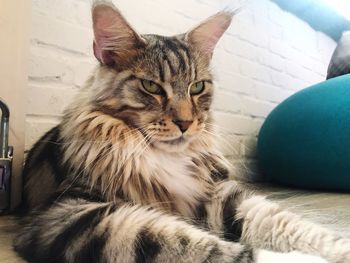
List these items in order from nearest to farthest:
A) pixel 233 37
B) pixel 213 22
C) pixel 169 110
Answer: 1. pixel 169 110
2. pixel 213 22
3. pixel 233 37

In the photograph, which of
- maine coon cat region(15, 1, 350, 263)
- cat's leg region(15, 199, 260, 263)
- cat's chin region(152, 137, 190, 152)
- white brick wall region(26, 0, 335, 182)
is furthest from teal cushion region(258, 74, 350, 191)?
cat's leg region(15, 199, 260, 263)

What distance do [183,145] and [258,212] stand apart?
23cm

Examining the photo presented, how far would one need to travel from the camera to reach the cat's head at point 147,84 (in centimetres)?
84

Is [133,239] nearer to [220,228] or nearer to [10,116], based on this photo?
[220,228]

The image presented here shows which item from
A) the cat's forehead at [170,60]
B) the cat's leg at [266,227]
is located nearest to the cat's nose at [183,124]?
the cat's forehead at [170,60]

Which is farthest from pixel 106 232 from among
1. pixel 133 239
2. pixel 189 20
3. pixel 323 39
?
pixel 323 39


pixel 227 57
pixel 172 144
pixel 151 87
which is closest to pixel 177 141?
pixel 172 144

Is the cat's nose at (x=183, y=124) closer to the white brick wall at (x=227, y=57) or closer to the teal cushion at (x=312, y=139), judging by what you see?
the white brick wall at (x=227, y=57)

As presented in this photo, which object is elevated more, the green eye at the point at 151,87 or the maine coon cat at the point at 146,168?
the green eye at the point at 151,87

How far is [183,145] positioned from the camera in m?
0.89

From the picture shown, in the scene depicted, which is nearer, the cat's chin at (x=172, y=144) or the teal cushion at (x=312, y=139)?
the cat's chin at (x=172, y=144)

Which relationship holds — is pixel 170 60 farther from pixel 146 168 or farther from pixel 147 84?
pixel 146 168

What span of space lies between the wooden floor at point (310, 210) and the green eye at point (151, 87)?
0.44m

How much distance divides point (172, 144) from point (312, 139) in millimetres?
1072
